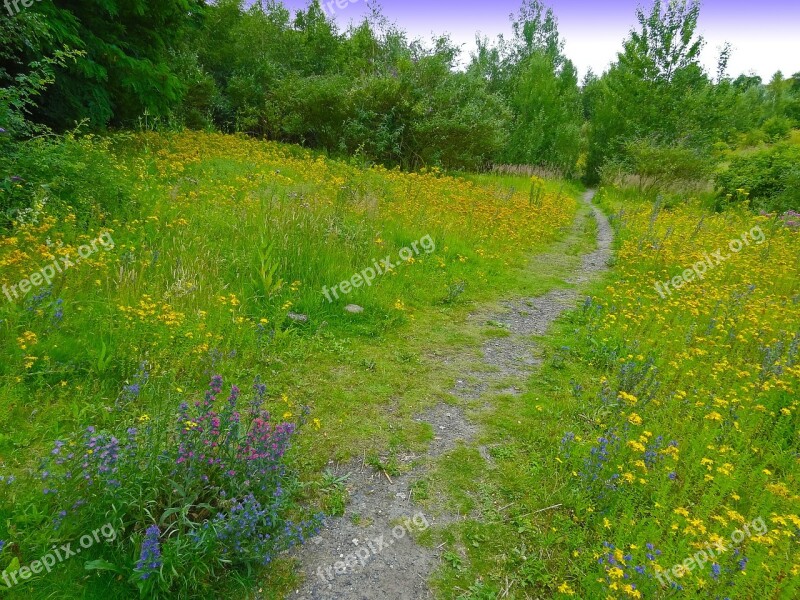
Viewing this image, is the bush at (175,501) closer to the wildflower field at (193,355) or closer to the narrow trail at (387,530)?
the wildflower field at (193,355)

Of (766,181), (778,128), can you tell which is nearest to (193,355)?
(766,181)

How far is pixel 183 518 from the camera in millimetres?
2191

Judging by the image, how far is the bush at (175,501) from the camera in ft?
7.00

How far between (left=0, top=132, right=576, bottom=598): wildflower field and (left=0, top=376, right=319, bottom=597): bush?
1cm

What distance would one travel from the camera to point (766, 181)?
45.6ft

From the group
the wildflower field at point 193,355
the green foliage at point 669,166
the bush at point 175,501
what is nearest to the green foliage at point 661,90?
the green foliage at point 669,166

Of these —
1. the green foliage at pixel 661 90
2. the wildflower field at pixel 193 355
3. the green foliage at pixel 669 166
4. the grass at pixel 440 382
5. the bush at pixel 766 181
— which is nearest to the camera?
the wildflower field at pixel 193 355

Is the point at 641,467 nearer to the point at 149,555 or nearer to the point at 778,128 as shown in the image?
the point at 149,555

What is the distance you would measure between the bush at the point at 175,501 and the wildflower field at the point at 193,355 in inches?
0.4

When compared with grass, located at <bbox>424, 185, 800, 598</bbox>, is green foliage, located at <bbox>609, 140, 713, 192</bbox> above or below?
above

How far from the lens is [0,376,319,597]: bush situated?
7.00 ft

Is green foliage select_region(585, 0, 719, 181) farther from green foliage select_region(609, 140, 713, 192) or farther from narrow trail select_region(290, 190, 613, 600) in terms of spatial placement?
narrow trail select_region(290, 190, 613, 600)

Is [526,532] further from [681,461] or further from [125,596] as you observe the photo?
[125,596]

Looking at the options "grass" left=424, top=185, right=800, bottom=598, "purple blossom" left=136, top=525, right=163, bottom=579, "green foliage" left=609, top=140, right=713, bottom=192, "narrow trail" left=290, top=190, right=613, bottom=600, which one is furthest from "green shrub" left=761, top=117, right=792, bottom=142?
"purple blossom" left=136, top=525, right=163, bottom=579
